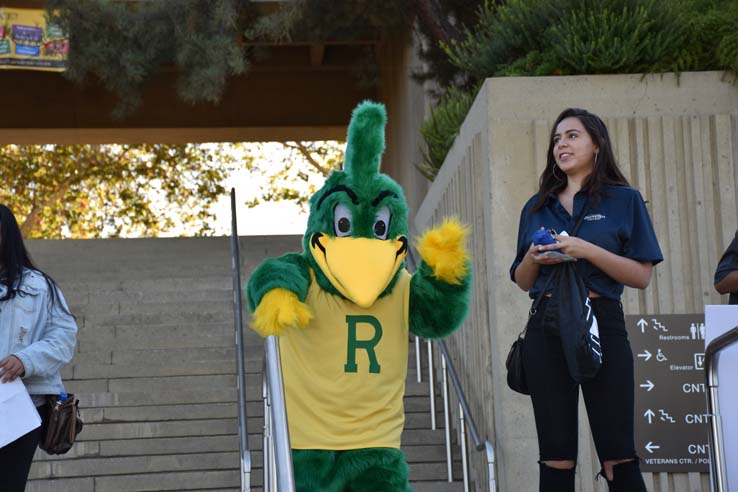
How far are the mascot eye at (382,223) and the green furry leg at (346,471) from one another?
0.87 m

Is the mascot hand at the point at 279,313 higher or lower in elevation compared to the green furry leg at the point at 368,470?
higher

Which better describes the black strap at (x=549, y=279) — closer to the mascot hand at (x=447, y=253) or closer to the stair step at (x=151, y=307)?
the mascot hand at (x=447, y=253)

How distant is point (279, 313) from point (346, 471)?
25.5 inches

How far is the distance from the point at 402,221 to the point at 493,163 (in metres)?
1.61

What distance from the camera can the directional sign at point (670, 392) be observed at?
6.12m

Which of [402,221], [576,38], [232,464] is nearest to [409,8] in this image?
[576,38]

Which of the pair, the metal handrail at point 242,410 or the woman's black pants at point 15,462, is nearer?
the woman's black pants at point 15,462

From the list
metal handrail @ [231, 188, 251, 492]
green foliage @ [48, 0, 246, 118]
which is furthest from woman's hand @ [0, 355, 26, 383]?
green foliage @ [48, 0, 246, 118]

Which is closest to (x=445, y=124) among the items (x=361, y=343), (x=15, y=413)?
(x=361, y=343)

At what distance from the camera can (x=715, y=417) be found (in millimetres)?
4383

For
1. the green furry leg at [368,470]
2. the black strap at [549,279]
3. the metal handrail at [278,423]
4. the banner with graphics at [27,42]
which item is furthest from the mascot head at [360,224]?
the banner with graphics at [27,42]

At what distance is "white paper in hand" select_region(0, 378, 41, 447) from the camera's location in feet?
14.6

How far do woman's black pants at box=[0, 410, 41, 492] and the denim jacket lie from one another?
240mm

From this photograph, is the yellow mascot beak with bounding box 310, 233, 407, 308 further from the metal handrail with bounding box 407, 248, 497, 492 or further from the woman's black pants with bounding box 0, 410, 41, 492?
the metal handrail with bounding box 407, 248, 497, 492
